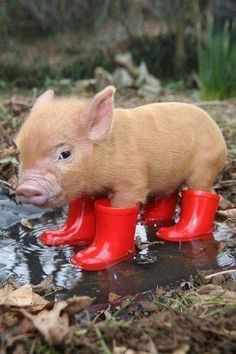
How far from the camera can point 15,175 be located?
4.13m

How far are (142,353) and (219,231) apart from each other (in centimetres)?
164

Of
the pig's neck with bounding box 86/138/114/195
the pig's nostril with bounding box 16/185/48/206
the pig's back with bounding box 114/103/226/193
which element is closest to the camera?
the pig's nostril with bounding box 16/185/48/206

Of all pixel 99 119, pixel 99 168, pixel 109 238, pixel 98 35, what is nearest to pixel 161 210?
pixel 109 238

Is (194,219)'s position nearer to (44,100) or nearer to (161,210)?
(161,210)

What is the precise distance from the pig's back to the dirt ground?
632 mm

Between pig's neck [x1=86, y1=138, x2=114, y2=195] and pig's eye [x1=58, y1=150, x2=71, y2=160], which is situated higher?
pig's eye [x1=58, y1=150, x2=71, y2=160]

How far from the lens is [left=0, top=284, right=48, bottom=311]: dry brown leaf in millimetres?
2400

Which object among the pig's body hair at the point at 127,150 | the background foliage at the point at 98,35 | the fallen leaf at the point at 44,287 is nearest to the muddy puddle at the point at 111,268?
the fallen leaf at the point at 44,287

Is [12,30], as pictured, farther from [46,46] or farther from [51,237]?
[51,237]

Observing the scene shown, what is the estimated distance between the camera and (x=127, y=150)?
306 centimetres

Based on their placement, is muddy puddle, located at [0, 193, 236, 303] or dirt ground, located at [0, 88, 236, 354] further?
muddy puddle, located at [0, 193, 236, 303]

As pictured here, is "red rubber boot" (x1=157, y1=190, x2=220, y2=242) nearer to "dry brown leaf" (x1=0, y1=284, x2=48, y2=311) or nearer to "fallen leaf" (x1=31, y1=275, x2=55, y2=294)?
"fallen leaf" (x1=31, y1=275, x2=55, y2=294)

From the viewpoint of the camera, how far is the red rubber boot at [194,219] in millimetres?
3344

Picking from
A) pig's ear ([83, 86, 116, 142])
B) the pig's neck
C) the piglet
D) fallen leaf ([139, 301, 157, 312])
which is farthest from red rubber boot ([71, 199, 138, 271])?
fallen leaf ([139, 301, 157, 312])
